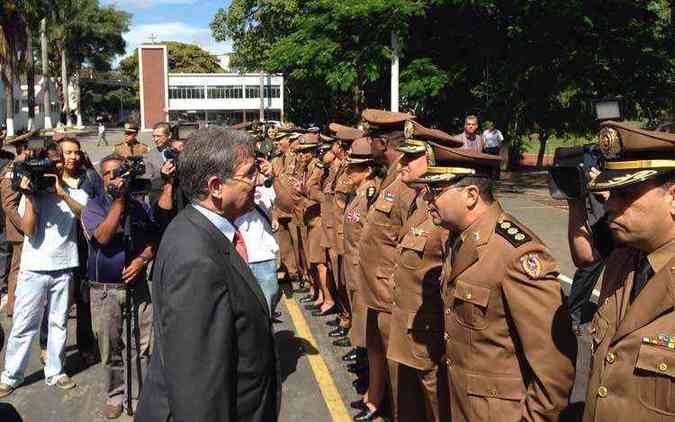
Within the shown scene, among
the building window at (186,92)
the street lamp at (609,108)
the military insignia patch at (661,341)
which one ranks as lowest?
the military insignia patch at (661,341)

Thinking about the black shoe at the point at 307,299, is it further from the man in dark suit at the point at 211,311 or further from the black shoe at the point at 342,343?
the man in dark suit at the point at 211,311

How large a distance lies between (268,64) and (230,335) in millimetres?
16855

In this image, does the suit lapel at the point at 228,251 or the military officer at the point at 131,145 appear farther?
the military officer at the point at 131,145

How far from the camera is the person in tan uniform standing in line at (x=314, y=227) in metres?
7.19

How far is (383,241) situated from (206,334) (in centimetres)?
245

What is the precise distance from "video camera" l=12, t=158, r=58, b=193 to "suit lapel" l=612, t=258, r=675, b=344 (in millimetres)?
4140

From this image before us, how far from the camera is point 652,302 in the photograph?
2.03 meters

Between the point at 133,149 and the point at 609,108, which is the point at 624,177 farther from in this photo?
the point at 133,149

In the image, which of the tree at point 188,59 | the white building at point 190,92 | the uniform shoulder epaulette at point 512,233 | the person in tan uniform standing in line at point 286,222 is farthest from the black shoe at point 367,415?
the tree at point 188,59

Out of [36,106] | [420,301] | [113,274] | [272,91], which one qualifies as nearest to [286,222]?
[113,274]

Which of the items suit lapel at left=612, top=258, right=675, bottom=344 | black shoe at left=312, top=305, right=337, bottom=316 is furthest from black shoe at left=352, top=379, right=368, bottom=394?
suit lapel at left=612, top=258, right=675, bottom=344

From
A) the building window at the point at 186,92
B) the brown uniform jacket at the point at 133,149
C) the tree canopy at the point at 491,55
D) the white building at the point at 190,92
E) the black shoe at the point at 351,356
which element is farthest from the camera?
the building window at the point at 186,92

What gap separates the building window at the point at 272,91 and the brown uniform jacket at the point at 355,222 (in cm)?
7189

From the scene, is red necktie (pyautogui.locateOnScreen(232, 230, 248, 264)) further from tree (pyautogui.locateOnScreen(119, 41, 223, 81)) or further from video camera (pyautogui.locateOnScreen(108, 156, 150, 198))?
tree (pyautogui.locateOnScreen(119, 41, 223, 81))
